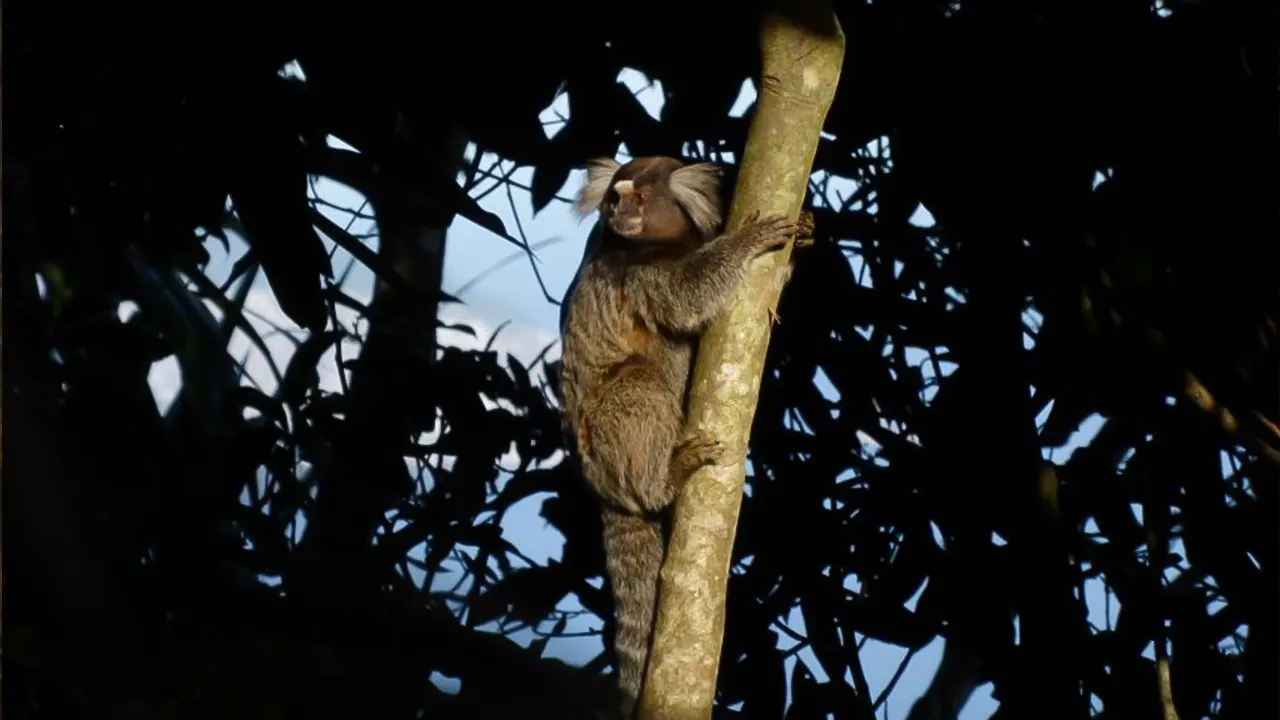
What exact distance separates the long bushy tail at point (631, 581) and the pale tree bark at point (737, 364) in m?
0.91

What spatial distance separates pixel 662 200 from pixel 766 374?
0.64 meters

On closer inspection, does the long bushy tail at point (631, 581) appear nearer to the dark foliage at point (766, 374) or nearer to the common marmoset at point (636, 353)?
the common marmoset at point (636, 353)

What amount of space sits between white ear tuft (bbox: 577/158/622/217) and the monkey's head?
2cm

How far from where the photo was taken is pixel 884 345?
4.11 metres

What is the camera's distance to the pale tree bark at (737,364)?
100.0 inches

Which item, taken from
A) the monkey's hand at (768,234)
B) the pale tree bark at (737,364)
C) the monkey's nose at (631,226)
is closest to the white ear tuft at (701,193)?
the monkey's nose at (631,226)

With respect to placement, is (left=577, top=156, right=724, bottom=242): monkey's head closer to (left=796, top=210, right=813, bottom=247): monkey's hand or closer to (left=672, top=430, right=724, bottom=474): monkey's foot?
(left=796, top=210, right=813, bottom=247): monkey's hand

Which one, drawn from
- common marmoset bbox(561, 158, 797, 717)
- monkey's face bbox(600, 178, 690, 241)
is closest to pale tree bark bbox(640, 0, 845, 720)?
common marmoset bbox(561, 158, 797, 717)

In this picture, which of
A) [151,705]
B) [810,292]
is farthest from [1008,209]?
[151,705]

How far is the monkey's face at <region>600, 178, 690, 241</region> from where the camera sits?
3.84 m

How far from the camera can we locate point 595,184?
13.7ft

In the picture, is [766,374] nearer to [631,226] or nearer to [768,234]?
[631,226]

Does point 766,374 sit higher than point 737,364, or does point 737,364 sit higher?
point 766,374

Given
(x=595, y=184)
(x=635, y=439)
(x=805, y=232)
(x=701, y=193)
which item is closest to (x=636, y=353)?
(x=635, y=439)
